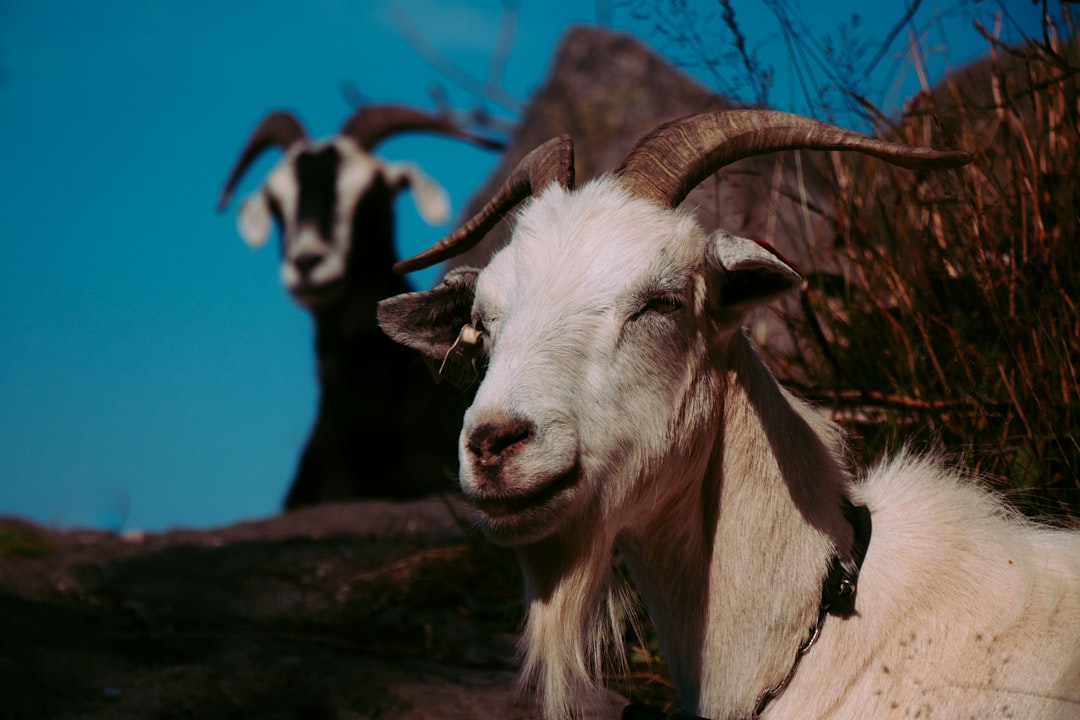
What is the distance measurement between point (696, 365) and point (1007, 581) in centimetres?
85

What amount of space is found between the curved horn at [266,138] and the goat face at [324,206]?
36cm

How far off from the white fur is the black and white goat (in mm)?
6407

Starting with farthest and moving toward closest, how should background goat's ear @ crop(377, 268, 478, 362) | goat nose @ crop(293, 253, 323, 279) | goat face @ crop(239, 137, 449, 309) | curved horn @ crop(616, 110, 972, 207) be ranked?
goat face @ crop(239, 137, 449, 309) → goat nose @ crop(293, 253, 323, 279) → background goat's ear @ crop(377, 268, 478, 362) → curved horn @ crop(616, 110, 972, 207)

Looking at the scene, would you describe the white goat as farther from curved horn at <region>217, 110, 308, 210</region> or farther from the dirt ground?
curved horn at <region>217, 110, 308, 210</region>

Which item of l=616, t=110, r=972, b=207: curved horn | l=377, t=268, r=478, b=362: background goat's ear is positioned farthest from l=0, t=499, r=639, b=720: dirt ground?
l=616, t=110, r=972, b=207: curved horn

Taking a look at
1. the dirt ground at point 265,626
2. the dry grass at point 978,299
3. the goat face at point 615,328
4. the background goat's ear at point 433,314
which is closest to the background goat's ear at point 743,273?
the goat face at point 615,328

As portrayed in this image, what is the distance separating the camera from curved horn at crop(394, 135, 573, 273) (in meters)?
2.89

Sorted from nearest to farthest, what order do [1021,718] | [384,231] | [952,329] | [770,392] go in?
1. [1021,718]
2. [770,392]
3. [952,329]
4. [384,231]

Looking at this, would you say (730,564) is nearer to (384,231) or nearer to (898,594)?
(898,594)

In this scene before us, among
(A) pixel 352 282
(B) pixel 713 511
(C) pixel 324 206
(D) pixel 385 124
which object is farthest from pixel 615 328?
(D) pixel 385 124

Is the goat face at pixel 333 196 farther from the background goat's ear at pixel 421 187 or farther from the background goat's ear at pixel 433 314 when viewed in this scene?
the background goat's ear at pixel 433 314

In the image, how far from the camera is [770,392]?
104 inches

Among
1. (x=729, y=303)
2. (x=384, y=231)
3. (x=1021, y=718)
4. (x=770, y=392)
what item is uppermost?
(x=384, y=231)

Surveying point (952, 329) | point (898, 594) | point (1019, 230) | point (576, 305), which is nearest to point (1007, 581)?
point (898, 594)
